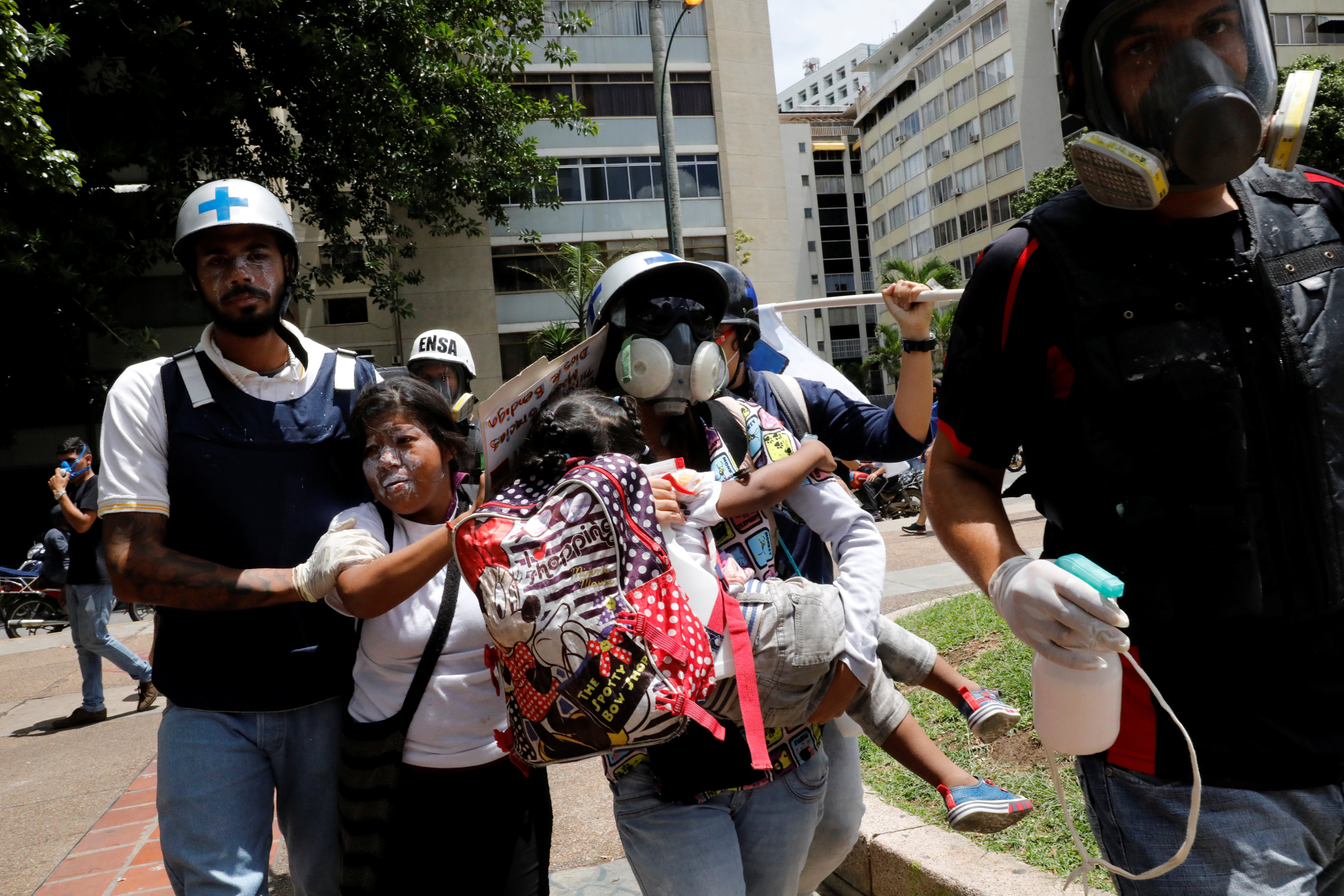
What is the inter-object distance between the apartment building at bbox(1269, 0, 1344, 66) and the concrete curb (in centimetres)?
4777

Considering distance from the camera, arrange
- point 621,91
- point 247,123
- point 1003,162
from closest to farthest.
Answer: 1. point 247,123
2. point 621,91
3. point 1003,162

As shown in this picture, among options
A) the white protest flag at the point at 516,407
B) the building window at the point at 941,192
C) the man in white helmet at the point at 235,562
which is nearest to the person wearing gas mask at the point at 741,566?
the white protest flag at the point at 516,407

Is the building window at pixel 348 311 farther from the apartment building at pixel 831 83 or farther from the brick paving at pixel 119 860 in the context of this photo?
the apartment building at pixel 831 83

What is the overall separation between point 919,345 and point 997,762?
85.2 inches

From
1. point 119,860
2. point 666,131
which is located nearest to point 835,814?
point 119,860

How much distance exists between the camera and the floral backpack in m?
1.79

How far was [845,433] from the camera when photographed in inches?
116

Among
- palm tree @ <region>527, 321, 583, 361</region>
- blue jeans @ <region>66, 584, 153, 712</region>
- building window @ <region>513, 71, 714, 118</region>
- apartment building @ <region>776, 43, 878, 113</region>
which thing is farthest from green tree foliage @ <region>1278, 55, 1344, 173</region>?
apartment building @ <region>776, 43, 878, 113</region>

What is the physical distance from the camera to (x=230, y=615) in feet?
8.30

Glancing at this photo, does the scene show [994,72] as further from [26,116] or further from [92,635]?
[92,635]

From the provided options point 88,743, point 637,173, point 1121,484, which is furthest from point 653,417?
point 637,173

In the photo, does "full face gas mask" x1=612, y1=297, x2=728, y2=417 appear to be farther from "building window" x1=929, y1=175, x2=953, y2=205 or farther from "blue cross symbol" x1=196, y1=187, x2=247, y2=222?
"building window" x1=929, y1=175, x2=953, y2=205

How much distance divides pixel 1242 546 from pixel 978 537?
403 millimetres

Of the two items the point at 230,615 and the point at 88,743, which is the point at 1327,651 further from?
the point at 88,743
